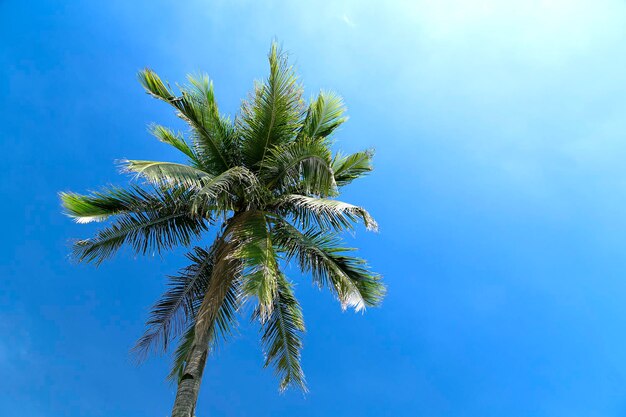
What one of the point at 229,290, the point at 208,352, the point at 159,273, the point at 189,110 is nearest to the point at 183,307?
the point at 229,290

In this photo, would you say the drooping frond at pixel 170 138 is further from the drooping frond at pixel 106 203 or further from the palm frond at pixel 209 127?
the drooping frond at pixel 106 203

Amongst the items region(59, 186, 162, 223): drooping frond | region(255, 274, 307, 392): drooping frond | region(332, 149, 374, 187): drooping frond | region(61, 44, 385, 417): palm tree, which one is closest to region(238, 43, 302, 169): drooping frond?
region(61, 44, 385, 417): palm tree

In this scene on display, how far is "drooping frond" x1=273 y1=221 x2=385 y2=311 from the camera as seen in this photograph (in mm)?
10469

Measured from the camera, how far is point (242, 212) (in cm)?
1148

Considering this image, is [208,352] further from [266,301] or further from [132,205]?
[132,205]

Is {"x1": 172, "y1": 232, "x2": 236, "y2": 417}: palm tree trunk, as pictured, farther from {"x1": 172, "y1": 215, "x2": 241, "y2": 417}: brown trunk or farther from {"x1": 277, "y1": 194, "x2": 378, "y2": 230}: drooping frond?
{"x1": 277, "y1": 194, "x2": 378, "y2": 230}: drooping frond

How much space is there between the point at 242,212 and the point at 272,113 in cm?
232

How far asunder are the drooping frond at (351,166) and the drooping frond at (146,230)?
360cm

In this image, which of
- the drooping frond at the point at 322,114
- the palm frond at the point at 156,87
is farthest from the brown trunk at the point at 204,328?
the drooping frond at the point at 322,114

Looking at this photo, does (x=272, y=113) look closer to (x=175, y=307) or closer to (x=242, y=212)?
(x=242, y=212)

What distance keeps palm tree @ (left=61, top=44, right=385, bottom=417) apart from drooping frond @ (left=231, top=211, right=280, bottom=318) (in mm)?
42

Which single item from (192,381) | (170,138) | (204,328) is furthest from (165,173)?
(192,381)

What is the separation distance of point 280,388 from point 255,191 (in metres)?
4.89

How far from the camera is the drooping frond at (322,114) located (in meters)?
12.3
